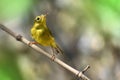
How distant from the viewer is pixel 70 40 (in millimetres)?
2047

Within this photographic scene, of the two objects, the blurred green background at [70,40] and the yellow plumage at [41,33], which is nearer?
the yellow plumage at [41,33]

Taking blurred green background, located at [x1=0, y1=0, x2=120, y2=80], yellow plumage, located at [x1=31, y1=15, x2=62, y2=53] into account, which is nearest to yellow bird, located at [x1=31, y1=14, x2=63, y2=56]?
yellow plumage, located at [x1=31, y1=15, x2=62, y2=53]

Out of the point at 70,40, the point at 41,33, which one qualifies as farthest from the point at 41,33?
the point at 70,40

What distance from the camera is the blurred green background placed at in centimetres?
167

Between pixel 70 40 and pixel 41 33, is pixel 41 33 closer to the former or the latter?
pixel 41 33

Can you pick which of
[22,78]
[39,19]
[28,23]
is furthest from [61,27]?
[39,19]

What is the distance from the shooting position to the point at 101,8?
1.50m

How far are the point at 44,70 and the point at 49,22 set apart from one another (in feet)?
0.80

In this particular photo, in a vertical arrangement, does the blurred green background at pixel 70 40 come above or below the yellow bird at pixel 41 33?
below

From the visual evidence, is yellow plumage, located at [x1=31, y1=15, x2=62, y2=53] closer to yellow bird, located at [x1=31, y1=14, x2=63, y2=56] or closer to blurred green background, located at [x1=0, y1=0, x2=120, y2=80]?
yellow bird, located at [x1=31, y1=14, x2=63, y2=56]

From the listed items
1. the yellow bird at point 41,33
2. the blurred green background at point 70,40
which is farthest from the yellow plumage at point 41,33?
the blurred green background at point 70,40

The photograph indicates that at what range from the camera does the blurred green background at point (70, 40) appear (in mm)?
1671

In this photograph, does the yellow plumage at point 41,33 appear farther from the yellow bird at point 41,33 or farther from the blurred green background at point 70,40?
the blurred green background at point 70,40

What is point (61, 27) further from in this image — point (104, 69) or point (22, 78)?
point (22, 78)
